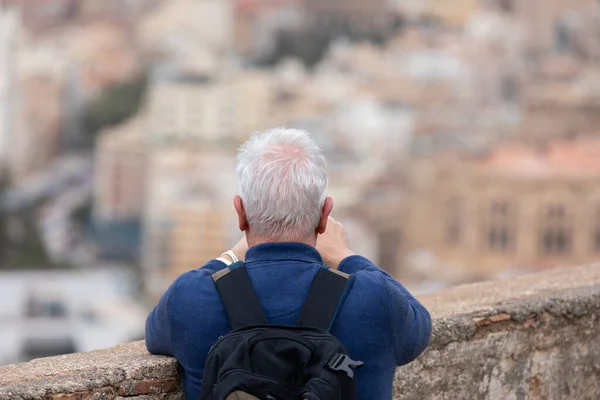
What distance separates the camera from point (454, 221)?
27359 mm

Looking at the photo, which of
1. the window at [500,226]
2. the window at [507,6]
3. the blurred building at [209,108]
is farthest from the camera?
the window at [507,6]

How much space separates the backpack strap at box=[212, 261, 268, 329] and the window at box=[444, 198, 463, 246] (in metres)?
25.8

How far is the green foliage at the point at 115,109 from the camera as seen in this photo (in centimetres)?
3456

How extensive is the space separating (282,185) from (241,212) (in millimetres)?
82

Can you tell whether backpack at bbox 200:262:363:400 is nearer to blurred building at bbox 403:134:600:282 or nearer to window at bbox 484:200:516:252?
blurred building at bbox 403:134:600:282

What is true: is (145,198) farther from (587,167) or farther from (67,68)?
(587,167)

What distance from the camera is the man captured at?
146cm

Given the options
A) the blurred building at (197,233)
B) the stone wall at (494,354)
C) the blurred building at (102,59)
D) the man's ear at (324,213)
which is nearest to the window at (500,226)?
the blurred building at (197,233)

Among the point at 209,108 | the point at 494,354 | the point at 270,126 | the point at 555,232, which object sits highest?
the point at 494,354

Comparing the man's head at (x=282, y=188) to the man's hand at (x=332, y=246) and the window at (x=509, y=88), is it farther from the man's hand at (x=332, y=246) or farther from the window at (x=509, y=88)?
the window at (x=509, y=88)

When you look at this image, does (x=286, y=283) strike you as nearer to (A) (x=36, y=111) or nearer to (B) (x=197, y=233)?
(B) (x=197, y=233)

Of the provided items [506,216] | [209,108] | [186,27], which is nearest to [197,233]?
[209,108]

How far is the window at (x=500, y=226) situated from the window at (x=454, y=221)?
2.30ft

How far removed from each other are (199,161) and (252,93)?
3225 mm
